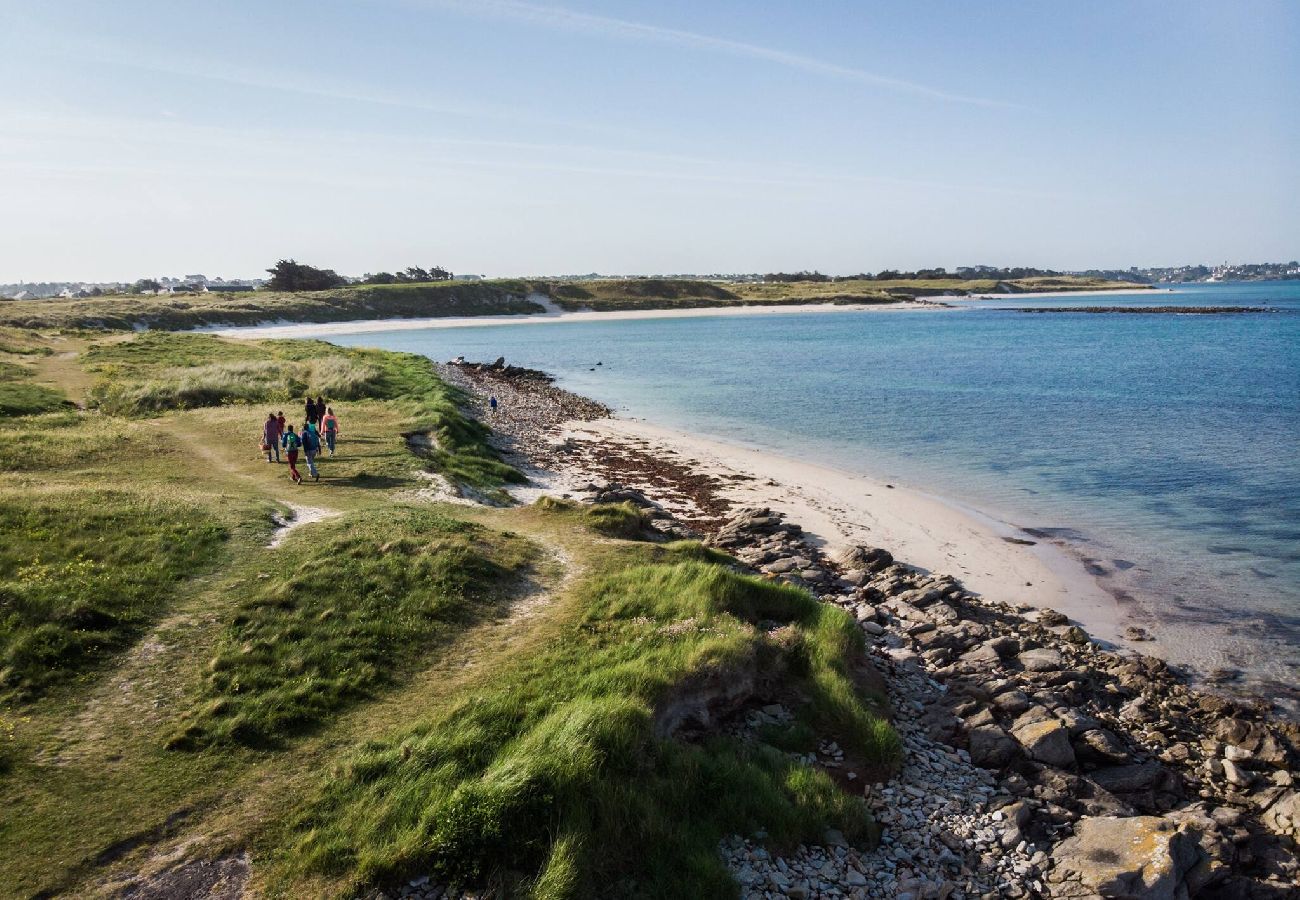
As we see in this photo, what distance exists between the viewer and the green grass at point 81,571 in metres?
12.0

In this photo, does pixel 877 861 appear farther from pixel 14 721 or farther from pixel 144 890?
pixel 14 721

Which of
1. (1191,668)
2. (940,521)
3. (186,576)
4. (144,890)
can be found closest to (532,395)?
(940,521)

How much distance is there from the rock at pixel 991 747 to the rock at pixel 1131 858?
5.76 feet

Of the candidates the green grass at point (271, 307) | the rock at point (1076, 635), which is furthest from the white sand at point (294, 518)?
the green grass at point (271, 307)

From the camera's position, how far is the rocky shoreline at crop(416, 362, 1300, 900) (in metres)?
9.42

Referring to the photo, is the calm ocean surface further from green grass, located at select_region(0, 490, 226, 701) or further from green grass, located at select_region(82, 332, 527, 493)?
green grass, located at select_region(0, 490, 226, 701)

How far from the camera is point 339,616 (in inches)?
547

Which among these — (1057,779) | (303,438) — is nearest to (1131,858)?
(1057,779)

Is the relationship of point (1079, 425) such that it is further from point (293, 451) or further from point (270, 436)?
point (270, 436)

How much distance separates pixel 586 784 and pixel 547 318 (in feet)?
517

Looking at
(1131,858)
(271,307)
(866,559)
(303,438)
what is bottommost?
(866,559)

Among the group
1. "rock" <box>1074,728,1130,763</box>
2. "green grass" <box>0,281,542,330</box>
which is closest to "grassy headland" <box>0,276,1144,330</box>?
"green grass" <box>0,281,542,330</box>

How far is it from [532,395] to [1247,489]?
42.0 metres

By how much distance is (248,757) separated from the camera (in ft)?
33.4
